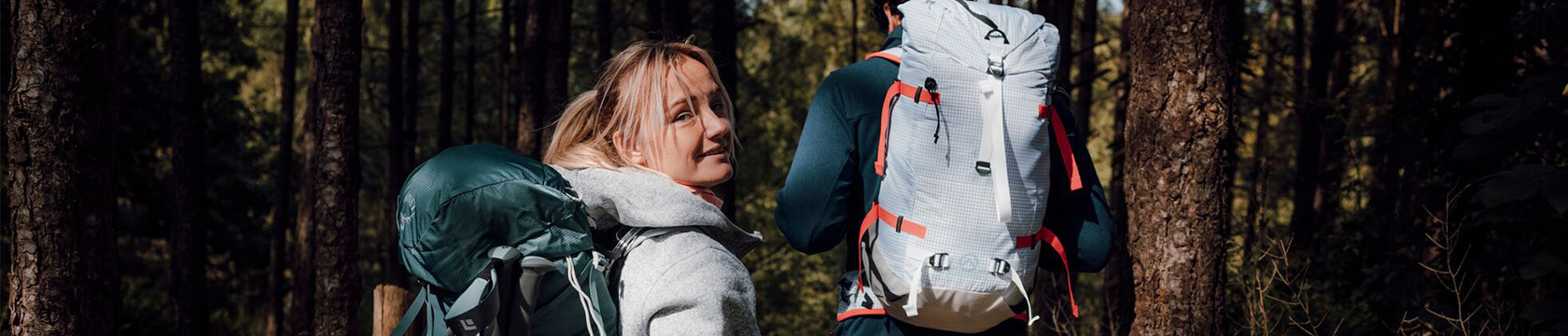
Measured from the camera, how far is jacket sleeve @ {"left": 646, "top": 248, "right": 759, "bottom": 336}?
1.86 meters

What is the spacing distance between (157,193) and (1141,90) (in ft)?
57.9

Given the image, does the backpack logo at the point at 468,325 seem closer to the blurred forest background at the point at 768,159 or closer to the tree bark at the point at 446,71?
the blurred forest background at the point at 768,159

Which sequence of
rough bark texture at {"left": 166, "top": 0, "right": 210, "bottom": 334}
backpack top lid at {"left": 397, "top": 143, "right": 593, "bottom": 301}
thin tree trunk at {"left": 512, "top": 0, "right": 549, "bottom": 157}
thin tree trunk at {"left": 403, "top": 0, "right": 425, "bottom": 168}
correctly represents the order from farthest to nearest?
thin tree trunk at {"left": 403, "top": 0, "right": 425, "bottom": 168} → rough bark texture at {"left": 166, "top": 0, "right": 210, "bottom": 334} → thin tree trunk at {"left": 512, "top": 0, "right": 549, "bottom": 157} → backpack top lid at {"left": 397, "top": 143, "right": 593, "bottom": 301}

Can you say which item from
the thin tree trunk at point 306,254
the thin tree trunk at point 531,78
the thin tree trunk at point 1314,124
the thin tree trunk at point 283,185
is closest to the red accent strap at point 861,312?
the thin tree trunk at point 306,254

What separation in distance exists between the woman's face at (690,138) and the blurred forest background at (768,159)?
421 millimetres

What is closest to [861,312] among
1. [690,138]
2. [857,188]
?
[857,188]

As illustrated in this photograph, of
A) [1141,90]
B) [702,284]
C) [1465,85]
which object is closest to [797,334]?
[1465,85]

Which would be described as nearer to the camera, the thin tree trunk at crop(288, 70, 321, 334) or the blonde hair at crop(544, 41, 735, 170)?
the blonde hair at crop(544, 41, 735, 170)

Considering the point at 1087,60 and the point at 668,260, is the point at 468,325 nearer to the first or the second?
the point at 668,260

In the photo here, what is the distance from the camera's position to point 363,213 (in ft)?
89.8

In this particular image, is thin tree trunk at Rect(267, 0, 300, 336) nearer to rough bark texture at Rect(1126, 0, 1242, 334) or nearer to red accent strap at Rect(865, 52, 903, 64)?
rough bark texture at Rect(1126, 0, 1242, 334)

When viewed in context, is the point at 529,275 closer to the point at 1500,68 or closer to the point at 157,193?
the point at 1500,68

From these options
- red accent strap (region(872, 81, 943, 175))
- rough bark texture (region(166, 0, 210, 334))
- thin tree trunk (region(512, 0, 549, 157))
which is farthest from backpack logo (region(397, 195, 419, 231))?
rough bark texture (region(166, 0, 210, 334))

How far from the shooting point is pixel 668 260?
1928 millimetres
